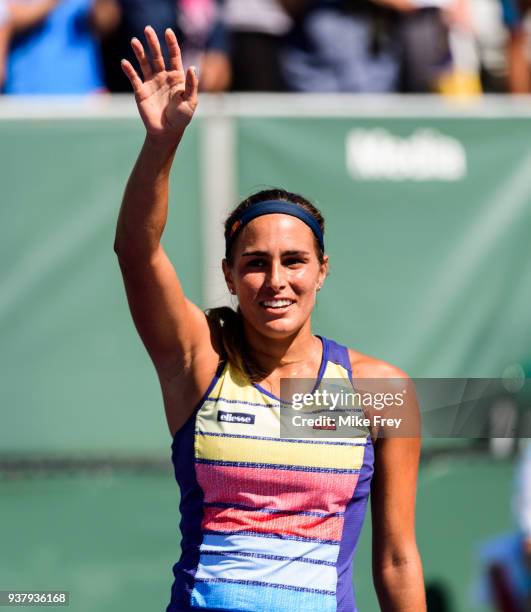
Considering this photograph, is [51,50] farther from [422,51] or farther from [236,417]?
[236,417]

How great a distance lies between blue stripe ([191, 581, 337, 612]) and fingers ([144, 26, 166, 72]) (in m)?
1.24

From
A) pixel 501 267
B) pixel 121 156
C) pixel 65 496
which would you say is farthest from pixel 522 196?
pixel 65 496

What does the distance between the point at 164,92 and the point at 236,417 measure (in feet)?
2.61

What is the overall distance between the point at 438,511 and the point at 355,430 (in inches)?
109

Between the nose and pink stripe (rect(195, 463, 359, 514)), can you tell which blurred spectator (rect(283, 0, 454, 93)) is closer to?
the nose

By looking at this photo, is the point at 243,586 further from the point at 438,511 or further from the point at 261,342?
the point at 438,511

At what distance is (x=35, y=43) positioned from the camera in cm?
623

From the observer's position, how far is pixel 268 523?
2682 millimetres

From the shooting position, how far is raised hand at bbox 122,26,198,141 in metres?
2.67

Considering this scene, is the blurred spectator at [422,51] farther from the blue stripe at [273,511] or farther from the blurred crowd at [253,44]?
the blue stripe at [273,511]

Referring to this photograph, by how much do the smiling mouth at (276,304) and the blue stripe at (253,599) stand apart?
66cm

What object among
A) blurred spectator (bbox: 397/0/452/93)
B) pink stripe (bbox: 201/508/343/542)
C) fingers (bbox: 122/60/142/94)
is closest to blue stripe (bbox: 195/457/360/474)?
pink stripe (bbox: 201/508/343/542)

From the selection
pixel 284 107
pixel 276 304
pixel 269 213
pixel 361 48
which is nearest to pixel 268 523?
pixel 276 304

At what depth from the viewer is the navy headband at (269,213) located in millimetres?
2873
